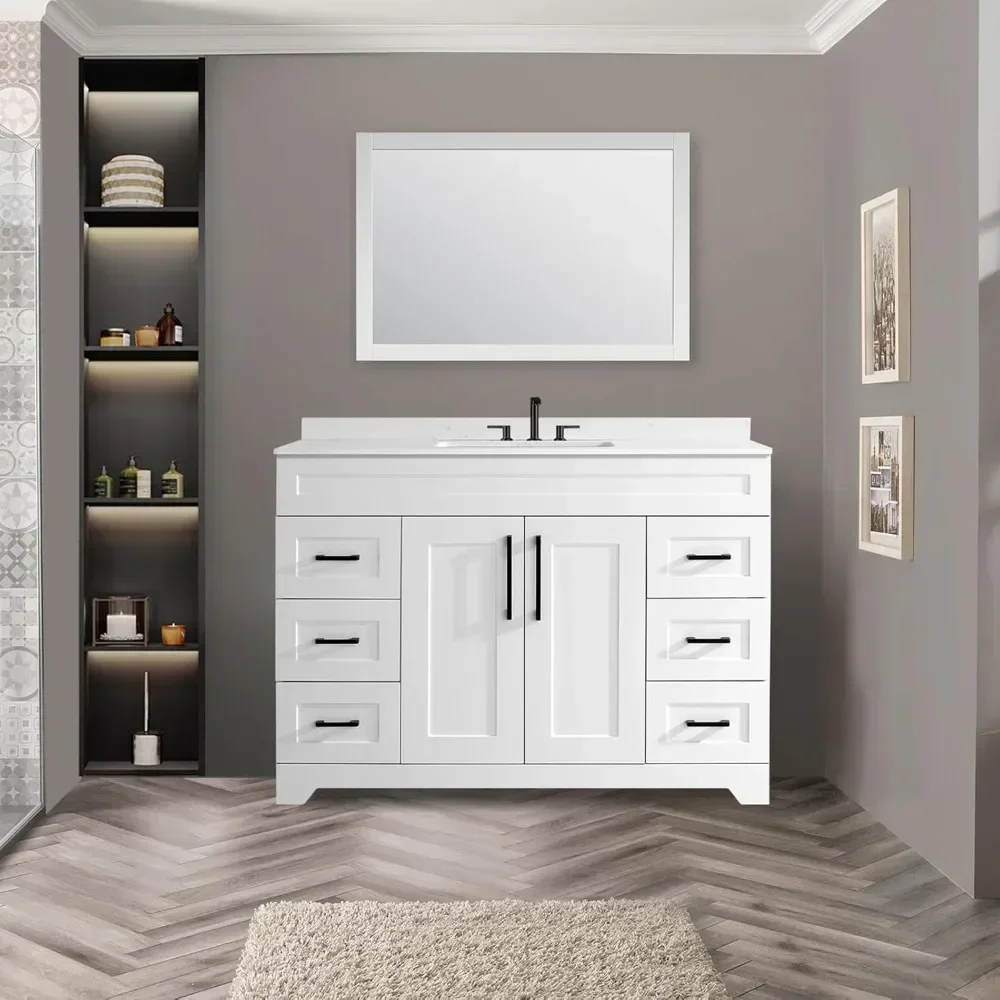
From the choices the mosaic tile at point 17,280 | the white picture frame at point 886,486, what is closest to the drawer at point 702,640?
the white picture frame at point 886,486

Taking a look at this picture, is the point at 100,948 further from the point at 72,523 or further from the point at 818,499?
the point at 818,499

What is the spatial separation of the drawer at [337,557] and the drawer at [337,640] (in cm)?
4

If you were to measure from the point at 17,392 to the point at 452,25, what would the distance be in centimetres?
176

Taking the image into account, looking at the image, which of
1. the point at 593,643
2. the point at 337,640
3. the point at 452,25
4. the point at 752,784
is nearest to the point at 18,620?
the point at 337,640

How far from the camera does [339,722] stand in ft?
10.5

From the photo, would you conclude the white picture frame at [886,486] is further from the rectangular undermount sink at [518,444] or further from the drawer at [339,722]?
the drawer at [339,722]

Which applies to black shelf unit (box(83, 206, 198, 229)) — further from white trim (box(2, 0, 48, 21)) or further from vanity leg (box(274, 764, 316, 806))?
vanity leg (box(274, 764, 316, 806))

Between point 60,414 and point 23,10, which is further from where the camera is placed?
point 60,414

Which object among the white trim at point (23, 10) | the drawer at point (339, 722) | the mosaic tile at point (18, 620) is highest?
the white trim at point (23, 10)

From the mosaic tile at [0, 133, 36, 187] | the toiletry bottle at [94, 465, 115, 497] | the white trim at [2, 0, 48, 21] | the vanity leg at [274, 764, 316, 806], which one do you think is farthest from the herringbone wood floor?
the white trim at [2, 0, 48, 21]

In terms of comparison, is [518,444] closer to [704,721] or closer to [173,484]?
[704,721]

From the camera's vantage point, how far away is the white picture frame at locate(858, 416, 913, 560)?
9.71ft

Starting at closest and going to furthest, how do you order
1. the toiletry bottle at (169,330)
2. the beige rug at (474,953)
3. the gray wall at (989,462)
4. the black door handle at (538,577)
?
the beige rug at (474,953) → the gray wall at (989,462) → the black door handle at (538,577) → the toiletry bottle at (169,330)

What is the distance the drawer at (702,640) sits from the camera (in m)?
3.19
